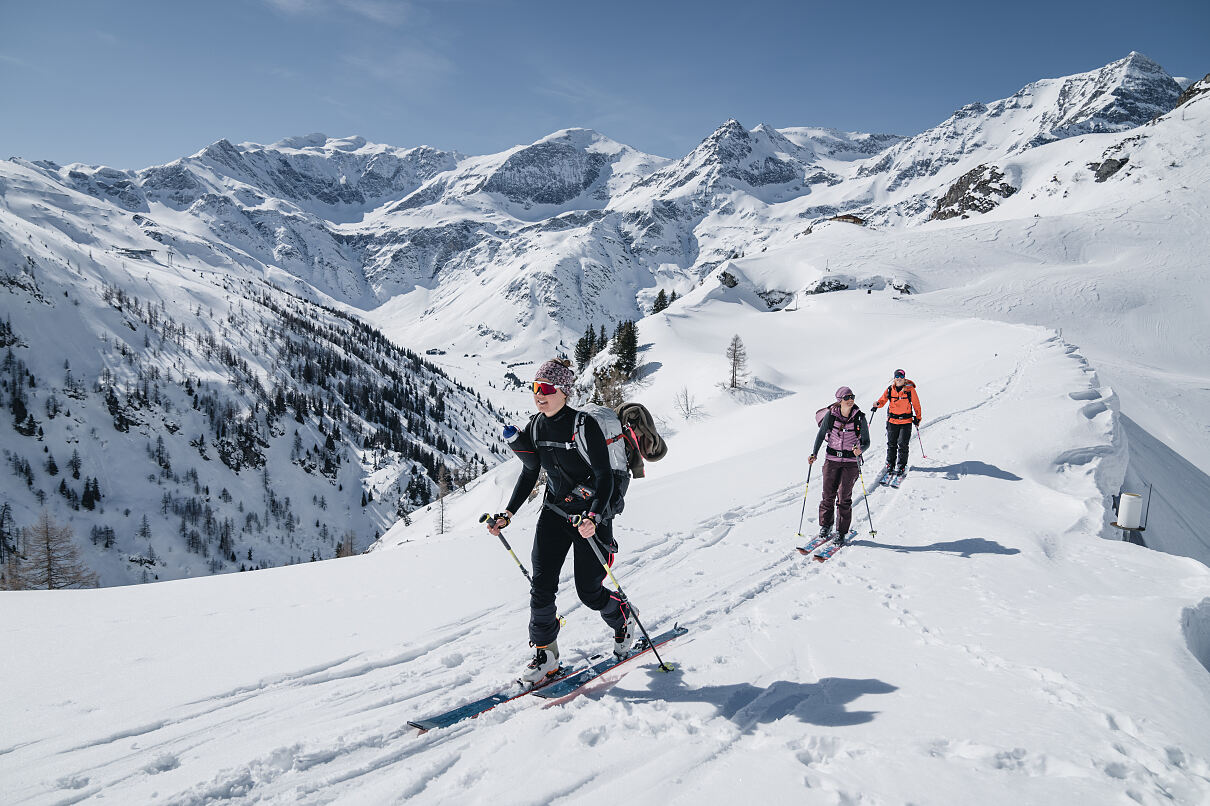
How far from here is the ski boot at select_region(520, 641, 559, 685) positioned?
5426mm

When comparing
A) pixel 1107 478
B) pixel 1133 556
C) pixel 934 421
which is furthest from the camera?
pixel 934 421

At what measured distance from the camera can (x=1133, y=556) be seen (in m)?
8.09

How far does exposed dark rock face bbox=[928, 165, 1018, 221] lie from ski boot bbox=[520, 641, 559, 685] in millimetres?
181474

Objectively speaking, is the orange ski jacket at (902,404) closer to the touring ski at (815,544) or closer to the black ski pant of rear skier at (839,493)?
the black ski pant of rear skier at (839,493)

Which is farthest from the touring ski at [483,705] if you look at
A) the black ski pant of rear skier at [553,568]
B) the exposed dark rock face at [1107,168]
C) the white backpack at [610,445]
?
the exposed dark rock face at [1107,168]

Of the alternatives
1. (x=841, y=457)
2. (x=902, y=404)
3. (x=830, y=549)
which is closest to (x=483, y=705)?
(x=830, y=549)

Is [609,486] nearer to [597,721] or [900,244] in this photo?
[597,721]

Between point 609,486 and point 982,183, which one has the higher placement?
point 982,183

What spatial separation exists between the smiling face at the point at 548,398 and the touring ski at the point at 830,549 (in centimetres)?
584

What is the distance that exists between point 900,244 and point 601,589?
110m

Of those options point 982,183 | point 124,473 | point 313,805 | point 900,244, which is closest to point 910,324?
point 900,244

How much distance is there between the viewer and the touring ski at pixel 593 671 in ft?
17.1

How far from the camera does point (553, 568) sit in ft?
18.0

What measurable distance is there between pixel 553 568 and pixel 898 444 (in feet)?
38.4
